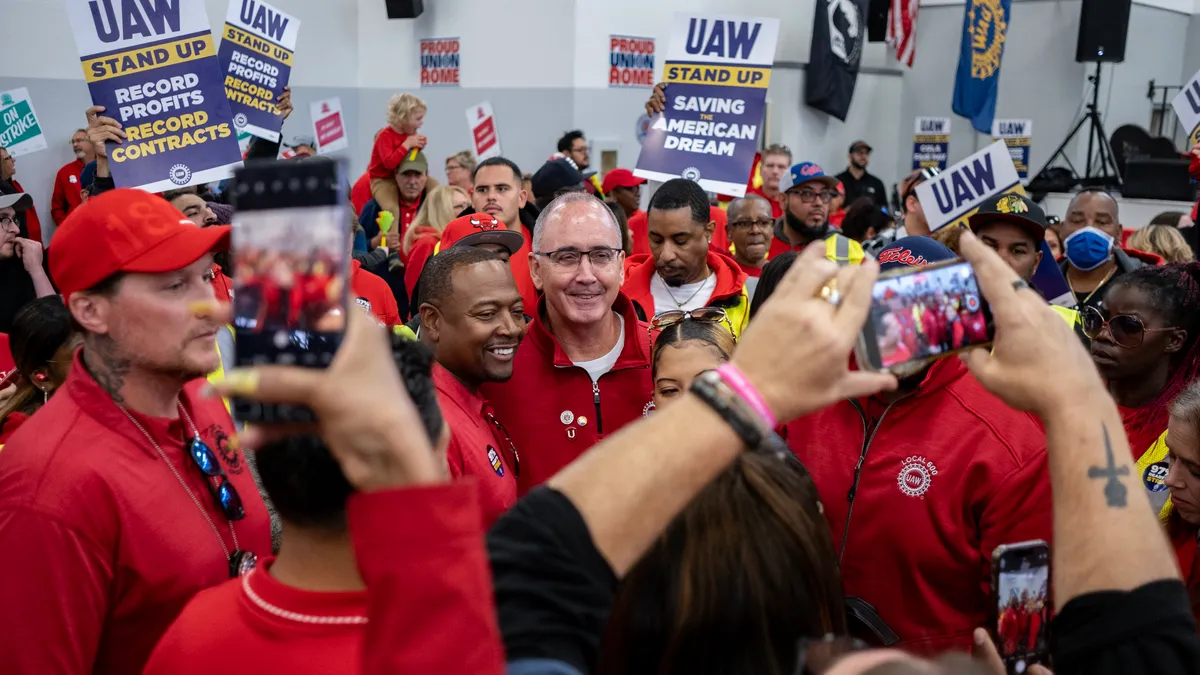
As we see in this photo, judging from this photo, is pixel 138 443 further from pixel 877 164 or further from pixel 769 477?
pixel 877 164

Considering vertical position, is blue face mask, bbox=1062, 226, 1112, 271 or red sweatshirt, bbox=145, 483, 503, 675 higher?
red sweatshirt, bbox=145, 483, 503, 675

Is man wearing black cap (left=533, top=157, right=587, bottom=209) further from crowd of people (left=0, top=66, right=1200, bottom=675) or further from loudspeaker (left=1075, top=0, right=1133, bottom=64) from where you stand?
loudspeaker (left=1075, top=0, right=1133, bottom=64)

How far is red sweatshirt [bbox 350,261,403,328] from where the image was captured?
5.26m

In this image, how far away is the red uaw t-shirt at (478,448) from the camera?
9.41 ft

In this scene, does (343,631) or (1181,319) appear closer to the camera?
(343,631)

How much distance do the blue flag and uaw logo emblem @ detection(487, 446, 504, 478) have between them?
16.5 m

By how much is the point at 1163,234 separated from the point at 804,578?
6.48 m

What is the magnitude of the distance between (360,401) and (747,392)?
46 cm

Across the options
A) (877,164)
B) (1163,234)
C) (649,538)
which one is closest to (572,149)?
(1163,234)

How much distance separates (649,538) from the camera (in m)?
1.29

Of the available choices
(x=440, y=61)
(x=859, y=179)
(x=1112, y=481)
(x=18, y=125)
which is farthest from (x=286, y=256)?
(x=859, y=179)

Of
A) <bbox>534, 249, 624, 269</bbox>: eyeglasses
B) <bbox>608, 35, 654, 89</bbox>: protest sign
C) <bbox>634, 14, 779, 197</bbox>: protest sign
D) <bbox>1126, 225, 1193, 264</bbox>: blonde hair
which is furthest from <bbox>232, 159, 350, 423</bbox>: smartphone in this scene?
<bbox>608, 35, 654, 89</bbox>: protest sign

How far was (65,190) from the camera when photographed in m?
10.7

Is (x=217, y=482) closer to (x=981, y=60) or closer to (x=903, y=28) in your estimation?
(x=981, y=60)
